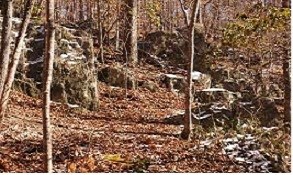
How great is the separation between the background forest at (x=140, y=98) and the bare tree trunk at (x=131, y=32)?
1.9 inches

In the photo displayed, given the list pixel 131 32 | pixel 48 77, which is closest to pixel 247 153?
pixel 48 77

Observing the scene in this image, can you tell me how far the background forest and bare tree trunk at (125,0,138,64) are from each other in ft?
0.16

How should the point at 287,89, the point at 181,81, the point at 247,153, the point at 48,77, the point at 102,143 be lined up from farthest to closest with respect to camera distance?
the point at 181,81 < the point at 287,89 < the point at 102,143 < the point at 247,153 < the point at 48,77

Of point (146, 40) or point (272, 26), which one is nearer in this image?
point (272, 26)

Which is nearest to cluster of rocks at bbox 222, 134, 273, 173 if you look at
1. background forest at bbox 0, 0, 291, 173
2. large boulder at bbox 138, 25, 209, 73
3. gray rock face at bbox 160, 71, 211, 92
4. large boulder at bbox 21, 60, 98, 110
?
background forest at bbox 0, 0, 291, 173

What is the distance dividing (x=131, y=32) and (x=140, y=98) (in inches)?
155

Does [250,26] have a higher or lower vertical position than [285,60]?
higher

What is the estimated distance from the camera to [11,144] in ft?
29.0

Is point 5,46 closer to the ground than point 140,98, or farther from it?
farther from it

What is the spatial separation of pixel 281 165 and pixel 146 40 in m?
13.7

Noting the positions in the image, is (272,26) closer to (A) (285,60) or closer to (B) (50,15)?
(A) (285,60)

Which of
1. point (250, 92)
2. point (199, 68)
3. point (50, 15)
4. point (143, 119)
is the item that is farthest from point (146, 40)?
point (50, 15)

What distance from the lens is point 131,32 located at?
18.2 meters

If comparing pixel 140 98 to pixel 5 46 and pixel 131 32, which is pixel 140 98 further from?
pixel 5 46
